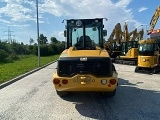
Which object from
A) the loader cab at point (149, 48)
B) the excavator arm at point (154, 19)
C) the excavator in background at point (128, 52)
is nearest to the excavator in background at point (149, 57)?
the loader cab at point (149, 48)

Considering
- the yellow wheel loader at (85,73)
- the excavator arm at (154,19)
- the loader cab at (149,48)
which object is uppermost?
the excavator arm at (154,19)

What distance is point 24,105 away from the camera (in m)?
7.38

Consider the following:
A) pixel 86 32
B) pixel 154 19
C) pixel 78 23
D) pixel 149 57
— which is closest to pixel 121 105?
pixel 86 32

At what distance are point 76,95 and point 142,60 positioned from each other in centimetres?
831

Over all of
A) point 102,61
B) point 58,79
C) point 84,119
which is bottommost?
point 84,119

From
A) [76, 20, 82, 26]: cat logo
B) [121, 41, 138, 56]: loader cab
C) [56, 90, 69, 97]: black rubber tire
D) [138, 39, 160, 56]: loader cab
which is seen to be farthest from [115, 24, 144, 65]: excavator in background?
[56, 90, 69, 97]: black rubber tire

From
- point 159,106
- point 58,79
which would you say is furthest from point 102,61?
point 159,106

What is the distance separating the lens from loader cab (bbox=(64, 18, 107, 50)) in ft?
29.0

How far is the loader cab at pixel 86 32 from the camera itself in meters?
8.84

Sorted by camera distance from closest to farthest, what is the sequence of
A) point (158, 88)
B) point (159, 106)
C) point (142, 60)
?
1. point (159, 106)
2. point (158, 88)
3. point (142, 60)

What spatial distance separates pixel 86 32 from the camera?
29.2 ft

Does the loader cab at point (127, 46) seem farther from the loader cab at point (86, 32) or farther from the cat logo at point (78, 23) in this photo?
the cat logo at point (78, 23)

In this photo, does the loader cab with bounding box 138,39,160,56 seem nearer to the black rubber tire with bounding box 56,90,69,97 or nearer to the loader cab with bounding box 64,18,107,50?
the loader cab with bounding box 64,18,107,50

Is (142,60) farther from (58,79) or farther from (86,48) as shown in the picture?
(58,79)
